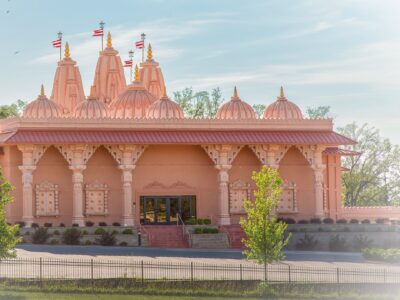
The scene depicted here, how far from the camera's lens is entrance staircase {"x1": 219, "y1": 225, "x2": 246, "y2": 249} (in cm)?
5892

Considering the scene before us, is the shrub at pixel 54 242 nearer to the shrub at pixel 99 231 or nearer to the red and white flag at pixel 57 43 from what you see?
the shrub at pixel 99 231

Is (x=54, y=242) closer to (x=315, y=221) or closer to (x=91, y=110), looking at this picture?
(x=91, y=110)

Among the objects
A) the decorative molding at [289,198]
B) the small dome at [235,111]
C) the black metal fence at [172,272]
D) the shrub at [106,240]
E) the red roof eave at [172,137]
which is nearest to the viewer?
the black metal fence at [172,272]

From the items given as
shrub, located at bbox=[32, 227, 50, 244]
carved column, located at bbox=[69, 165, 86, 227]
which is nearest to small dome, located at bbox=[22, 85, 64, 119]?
carved column, located at bbox=[69, 165, 86, 227]

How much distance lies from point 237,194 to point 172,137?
6056 mm

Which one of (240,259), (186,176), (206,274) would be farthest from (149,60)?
(206,274)

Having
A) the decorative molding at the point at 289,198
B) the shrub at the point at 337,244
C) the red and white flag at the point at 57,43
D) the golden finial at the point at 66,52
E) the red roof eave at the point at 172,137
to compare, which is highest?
the red and white flag at the point at 57,43

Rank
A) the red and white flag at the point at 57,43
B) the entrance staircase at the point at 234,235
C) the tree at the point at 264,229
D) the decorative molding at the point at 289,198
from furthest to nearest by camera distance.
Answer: the red and white flag at the point at 57,43 → the decorative molding at the point at 289,198 → the entrance staircase at the point at 234,235 → the tree at the point at 264,229

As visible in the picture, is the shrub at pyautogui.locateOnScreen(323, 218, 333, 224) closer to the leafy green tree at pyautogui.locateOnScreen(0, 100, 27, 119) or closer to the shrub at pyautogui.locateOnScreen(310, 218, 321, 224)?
the shrub at pyautogui.locateOnScreen(310, 218, 321, 224)

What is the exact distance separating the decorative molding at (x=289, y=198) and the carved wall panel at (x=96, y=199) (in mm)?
11384

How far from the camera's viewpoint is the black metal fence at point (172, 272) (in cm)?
4222

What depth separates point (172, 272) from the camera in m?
43.8

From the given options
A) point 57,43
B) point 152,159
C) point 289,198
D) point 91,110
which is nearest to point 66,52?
point 57,43

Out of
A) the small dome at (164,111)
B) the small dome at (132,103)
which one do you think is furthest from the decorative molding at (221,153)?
the small dome at (132,103)
